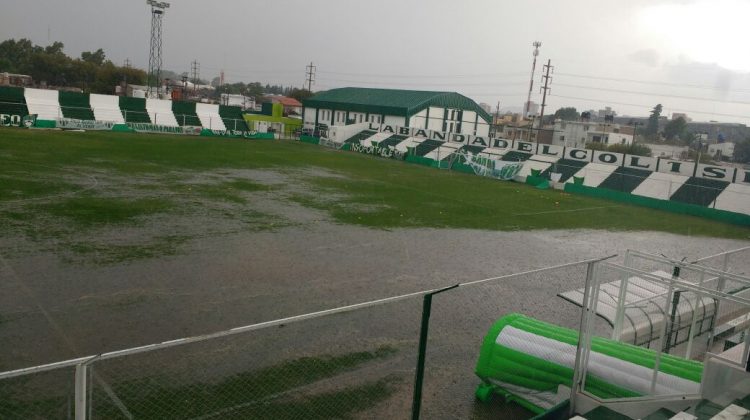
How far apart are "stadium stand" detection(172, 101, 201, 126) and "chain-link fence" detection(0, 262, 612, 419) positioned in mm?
49186

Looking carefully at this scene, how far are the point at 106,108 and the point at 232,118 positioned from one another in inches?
476

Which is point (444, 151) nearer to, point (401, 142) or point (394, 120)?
Result: point (401, 142)

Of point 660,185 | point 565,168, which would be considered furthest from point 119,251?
point 565,168

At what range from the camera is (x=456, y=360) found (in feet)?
28.4

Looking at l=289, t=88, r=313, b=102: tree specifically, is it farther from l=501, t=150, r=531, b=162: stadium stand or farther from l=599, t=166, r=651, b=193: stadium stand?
l=599, t=166, r=651, b=193: stadium stand

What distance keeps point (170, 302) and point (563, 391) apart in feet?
21.6

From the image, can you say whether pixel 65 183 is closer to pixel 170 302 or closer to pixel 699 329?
pixel 170 302

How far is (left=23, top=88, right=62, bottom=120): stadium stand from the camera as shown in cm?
4638

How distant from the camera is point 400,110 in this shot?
58.4 meters

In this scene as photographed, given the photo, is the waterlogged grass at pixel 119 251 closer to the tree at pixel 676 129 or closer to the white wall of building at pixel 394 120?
the white wall of building at pixel 394 120


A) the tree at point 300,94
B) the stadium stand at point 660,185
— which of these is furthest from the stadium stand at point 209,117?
the tree at point 300,94

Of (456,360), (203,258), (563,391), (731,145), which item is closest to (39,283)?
(203,258)

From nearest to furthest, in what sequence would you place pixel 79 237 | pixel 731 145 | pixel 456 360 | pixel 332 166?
pixel 456 360, pixel 79 237, pixel 332 166, pixel 731 145

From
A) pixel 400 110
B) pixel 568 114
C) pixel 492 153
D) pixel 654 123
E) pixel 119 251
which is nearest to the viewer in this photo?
pixel 119 251
